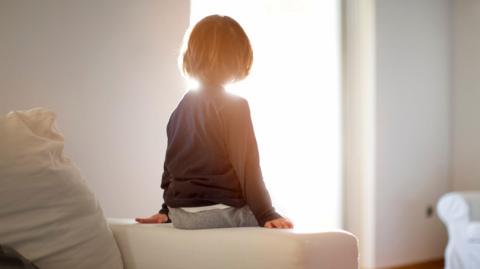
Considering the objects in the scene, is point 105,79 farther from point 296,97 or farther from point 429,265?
point 429,265

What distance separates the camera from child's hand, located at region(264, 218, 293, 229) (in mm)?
1289

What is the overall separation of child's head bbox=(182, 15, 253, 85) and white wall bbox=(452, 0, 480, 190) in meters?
2.92

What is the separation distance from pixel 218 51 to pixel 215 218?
1.47ft

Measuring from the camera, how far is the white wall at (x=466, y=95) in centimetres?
387

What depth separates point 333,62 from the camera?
353 centimetres

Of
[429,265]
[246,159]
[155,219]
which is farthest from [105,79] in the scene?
[429,265]

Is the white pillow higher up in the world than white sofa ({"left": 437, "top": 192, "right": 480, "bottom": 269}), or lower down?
higher up

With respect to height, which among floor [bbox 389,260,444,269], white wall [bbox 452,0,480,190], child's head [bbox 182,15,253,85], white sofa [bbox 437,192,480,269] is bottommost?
floor [bbox 389,260,444,269]

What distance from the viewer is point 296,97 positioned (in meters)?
3.27

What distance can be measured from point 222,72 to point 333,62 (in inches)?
86.3

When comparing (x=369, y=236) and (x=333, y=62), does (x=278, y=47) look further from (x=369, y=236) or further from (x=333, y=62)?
(x=369, y=236)

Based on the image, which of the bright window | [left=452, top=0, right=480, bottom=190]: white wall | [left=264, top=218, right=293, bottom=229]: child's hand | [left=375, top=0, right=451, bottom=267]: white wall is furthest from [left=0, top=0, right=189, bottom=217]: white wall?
[left=452, top=0, right=480, bottom=190]: white wall

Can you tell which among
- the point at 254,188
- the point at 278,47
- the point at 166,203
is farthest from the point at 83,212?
the point at 278,47

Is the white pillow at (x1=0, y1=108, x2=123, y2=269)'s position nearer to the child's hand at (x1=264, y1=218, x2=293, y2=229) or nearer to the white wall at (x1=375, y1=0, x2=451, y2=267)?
the child's hand at (x1=264, y1=218, x2=293, y2=229)
